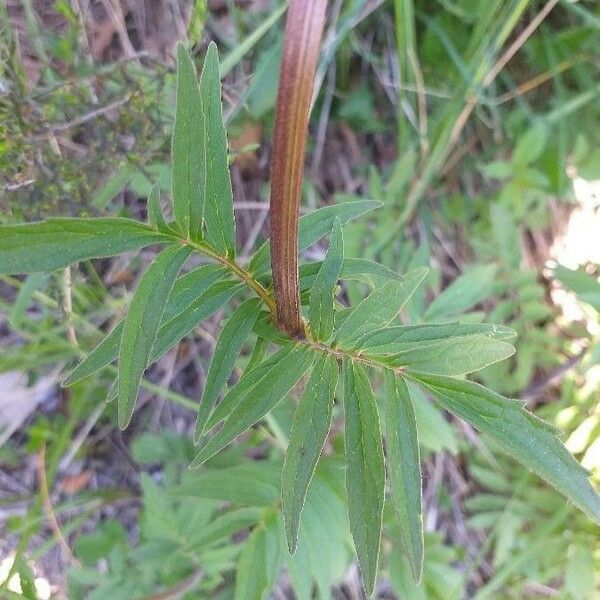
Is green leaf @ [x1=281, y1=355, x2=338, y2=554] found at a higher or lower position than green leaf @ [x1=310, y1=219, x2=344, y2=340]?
lower

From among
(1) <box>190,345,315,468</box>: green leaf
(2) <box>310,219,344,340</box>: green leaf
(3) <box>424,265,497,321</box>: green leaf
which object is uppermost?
(2) <box>310,219,344,340</box>: green leaf

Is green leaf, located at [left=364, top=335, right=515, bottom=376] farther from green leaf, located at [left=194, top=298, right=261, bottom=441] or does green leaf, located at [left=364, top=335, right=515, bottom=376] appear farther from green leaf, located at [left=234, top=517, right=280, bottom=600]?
green leaf, located at [left=234, top=517, right=280, bottom=600]

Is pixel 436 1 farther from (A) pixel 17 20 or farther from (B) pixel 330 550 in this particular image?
(B) pixel 330 550

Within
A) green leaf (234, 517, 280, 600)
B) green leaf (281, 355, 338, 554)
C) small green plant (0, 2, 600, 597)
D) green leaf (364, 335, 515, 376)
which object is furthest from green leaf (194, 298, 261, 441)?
green leaf (234, 517, 280, 600)

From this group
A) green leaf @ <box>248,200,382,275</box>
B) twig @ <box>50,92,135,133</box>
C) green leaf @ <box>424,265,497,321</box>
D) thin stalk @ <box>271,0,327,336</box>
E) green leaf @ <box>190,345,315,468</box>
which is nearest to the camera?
thin stalk @ <box>271,0,327,336</box>

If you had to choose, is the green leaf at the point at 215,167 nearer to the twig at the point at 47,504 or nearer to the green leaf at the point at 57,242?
the green leaf at the point at 57,242

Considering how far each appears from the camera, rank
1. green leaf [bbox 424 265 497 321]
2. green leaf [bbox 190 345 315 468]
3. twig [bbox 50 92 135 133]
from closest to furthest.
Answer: green leaf [bbox 190 345 315 468] → twig [bbox 50 92 135 133] → green leaf [bbox 424 265 497 321]

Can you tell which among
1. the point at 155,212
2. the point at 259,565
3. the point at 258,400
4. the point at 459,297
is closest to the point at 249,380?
the point at 258,400
